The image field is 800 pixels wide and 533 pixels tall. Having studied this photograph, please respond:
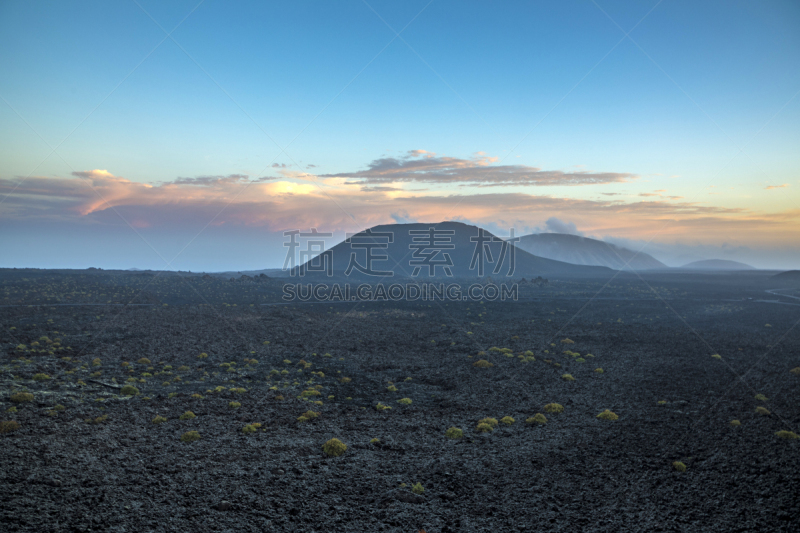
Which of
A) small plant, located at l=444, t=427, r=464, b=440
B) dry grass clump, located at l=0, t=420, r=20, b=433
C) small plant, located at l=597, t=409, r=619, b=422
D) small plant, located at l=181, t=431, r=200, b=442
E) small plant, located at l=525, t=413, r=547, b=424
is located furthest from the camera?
small plant, located at l=597, t=409, r=619, b=422

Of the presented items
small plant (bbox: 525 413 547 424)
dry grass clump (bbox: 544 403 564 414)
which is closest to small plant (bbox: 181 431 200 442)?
small plant (bbox: 525 413 547 424)

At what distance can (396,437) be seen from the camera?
58.8ft

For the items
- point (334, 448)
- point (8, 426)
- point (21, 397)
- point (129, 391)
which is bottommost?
point (334, 448)

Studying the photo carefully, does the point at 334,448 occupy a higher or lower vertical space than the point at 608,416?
higher

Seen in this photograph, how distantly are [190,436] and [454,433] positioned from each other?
11.9m

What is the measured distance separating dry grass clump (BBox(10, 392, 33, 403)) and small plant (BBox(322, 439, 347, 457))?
55.0 ft

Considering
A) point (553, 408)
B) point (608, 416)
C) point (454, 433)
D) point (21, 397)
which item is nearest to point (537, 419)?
point (553, 408)

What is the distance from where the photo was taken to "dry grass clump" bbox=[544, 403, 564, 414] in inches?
838

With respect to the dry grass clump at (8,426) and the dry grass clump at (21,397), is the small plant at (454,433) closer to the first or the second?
the dry grass clump at (8,426)

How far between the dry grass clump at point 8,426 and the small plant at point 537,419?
23.7 metres

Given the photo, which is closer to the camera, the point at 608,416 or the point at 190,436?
the point at 190,436

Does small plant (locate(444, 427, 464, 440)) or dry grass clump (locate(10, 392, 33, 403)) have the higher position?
dry grass clump (locate(10, 392, 33, 403))

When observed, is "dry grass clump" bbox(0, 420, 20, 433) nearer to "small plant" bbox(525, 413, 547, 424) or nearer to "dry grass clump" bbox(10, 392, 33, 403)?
"dry grass clump" bbox(10, 392, 33, 403)

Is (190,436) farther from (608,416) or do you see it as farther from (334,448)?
(608,416)
